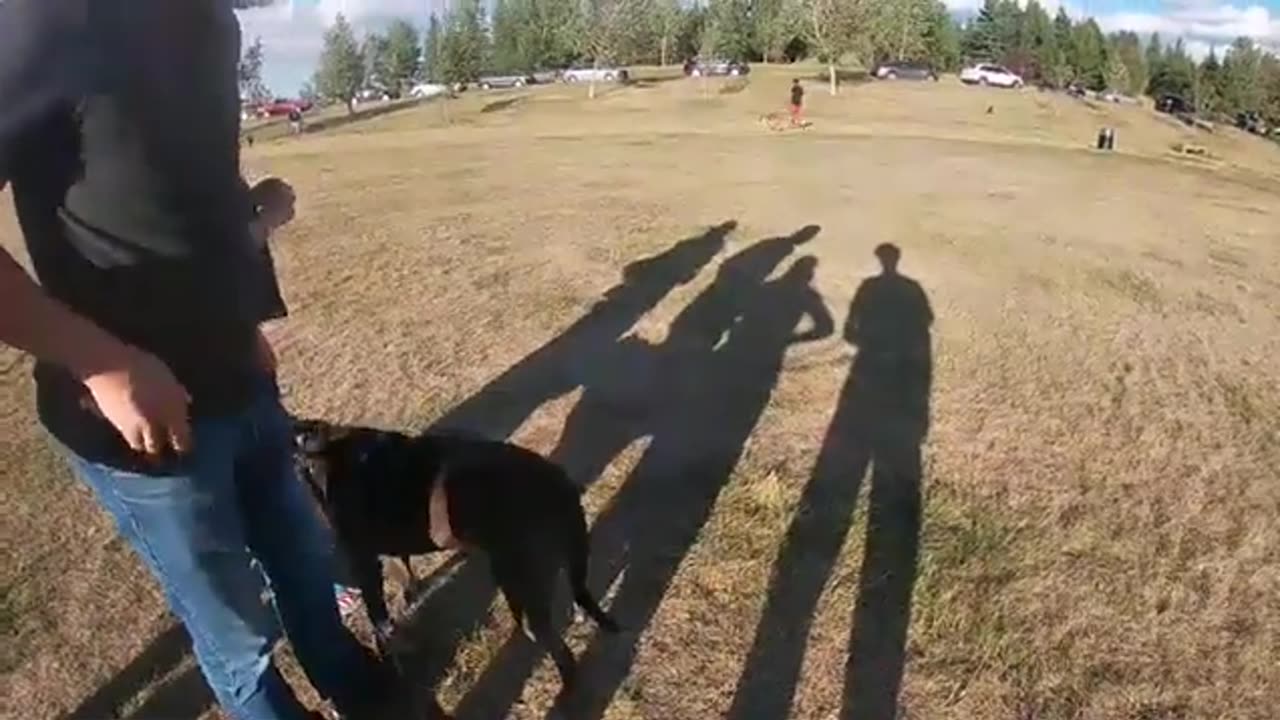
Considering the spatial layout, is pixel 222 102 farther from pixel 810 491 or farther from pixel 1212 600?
pixel 1212 600

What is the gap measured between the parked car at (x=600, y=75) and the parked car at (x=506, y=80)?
2579mm

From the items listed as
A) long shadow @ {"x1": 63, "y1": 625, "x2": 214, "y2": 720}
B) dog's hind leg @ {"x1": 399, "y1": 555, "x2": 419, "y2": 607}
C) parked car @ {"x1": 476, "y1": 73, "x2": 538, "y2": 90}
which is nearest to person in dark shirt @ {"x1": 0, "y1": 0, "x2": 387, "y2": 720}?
long shadow @ {"x1": 63, "y1": 625, "x2": 214, "y2": 720}

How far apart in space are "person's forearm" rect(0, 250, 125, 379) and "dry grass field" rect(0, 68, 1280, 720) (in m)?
1.05

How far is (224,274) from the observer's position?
6.05 feet

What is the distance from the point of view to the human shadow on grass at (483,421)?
11.7 ft

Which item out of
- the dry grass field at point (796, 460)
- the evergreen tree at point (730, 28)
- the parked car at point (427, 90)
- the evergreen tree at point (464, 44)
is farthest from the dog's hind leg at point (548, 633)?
the evergreen tree at point (730, 28)

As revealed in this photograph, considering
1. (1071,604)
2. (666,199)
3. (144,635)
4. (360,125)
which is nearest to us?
(144,635)

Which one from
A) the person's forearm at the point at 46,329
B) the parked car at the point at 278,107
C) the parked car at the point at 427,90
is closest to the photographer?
the person's forearm at the point at 46,329

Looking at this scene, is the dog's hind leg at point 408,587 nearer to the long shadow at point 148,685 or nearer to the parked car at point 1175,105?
the long shadow at point 148,685

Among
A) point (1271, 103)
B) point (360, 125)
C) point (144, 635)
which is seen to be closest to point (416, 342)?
point (144, 635)

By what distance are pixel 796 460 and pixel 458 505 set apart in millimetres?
2551

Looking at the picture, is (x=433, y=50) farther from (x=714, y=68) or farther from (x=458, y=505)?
(x=458, y=505)

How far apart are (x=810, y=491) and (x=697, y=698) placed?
5.66 feet

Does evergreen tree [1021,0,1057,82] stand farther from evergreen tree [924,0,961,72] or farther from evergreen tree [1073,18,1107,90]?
evergreen tree [924,0,961,72]
